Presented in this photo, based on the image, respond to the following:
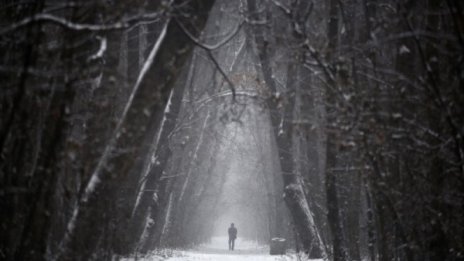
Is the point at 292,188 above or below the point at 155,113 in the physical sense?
below

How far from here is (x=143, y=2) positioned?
779 centimetres

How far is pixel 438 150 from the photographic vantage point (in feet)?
21.5

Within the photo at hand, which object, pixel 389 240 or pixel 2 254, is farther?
pixel 389 240

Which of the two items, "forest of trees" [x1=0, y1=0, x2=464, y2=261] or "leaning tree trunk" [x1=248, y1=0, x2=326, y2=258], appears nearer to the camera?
"forest of trees" [x1=0, y1=0, x2=464, y2=261]

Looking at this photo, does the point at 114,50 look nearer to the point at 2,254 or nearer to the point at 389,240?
the point at 2,254

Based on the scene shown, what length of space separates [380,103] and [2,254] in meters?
5.27

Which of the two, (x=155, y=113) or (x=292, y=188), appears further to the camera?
(x=292, y=188)

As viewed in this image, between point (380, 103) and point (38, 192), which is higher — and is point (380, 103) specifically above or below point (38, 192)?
above

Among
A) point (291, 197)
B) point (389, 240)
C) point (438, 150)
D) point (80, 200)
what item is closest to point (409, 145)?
point (438, 150)

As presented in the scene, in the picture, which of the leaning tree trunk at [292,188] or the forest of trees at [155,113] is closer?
the forest of trees at [155,113]

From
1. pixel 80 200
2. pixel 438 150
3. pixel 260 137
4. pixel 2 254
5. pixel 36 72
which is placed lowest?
pixel 2 254

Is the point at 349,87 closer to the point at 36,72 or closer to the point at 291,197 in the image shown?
the point at 36,72

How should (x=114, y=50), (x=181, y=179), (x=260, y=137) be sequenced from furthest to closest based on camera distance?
(x=260, y=137) < (x=181, y=179) < (x=114, y=50)

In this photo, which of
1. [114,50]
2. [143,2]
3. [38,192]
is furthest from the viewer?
[114,50]
